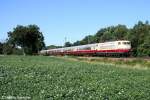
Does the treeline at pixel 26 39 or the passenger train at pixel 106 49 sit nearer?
the passenger train at pixel 106 49

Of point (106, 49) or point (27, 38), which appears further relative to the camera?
point (27, 38)

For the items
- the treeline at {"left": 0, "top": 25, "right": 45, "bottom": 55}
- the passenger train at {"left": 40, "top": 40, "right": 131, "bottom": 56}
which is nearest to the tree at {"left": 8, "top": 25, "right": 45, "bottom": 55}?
the treeline at {"left": 0, "top": 25, "right": 45, "bottom": 55}

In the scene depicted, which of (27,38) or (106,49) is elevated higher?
(27,38)

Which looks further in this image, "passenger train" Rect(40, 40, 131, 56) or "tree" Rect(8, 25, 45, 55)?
"tree" Rect(8, 25, 45, 55)

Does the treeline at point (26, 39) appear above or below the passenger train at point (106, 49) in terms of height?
above

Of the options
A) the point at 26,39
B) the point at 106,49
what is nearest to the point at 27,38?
the point at 26,39

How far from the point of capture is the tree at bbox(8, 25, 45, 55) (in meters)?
142

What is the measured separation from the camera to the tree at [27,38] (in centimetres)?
14162

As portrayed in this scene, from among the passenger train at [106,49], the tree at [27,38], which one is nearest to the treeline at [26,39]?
the tree at [27,38]

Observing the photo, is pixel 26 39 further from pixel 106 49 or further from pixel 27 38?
pixel 106 49

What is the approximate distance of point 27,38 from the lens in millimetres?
143250

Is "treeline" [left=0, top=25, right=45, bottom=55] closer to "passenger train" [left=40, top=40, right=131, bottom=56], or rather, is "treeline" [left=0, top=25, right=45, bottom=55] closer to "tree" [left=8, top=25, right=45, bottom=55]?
"tree" [left=8, top=25, right=45, bottom=55]

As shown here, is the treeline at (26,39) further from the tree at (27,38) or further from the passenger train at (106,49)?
the passenger train at (106,49)

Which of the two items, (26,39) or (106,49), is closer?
(106,49)
